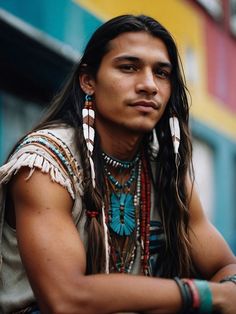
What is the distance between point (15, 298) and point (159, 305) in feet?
2.06

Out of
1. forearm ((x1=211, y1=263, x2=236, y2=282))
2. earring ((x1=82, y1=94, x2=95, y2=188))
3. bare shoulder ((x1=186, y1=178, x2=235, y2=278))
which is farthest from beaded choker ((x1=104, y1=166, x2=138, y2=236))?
forearm ((x1=211, y1=263, x2=236, y2=282))

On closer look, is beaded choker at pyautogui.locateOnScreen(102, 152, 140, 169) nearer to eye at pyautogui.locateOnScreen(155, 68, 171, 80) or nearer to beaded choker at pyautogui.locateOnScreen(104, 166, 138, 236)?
beaded choker at pyautogui.locateOnScreen(104, 166, 138, 236)

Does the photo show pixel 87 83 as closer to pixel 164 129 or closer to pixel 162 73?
pixel 162 73

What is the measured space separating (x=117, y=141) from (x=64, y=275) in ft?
2.61

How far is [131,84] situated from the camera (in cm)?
317

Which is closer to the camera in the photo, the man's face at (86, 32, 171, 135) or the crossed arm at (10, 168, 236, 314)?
the crossed arm at (10, 168, 236, 314)

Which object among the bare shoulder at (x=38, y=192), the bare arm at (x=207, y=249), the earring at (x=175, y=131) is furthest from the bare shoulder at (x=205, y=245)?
the bare shoulder at (x=38, y=192)

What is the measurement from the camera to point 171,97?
343 centimetres

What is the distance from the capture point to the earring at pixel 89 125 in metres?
3.09

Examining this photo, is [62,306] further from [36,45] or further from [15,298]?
[36,45]

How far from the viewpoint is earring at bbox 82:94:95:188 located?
3.09m

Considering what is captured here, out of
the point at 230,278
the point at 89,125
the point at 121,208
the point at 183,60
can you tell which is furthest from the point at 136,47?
the point at 183,60

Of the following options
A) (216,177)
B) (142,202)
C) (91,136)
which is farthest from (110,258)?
(216,177)

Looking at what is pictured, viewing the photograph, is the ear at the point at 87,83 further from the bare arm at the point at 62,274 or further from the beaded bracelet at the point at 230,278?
the beaded bracelet at the point at 230,278
